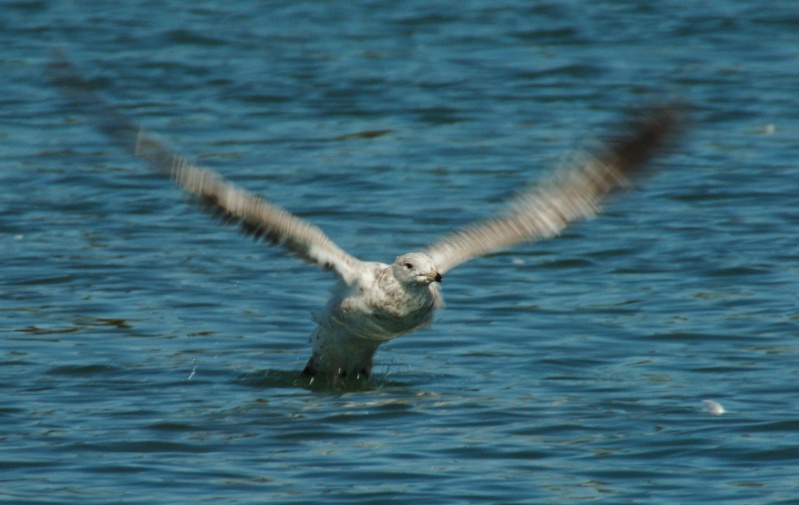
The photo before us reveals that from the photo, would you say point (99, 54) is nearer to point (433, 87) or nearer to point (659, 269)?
point (433, 87)

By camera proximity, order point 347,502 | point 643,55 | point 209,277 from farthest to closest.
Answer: point 643,55
point 209,277
point 347,502

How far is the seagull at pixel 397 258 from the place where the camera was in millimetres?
7668

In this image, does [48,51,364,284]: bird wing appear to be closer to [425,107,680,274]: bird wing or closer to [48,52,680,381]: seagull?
[48,52,680,381]: seagull

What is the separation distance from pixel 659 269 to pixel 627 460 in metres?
4.18

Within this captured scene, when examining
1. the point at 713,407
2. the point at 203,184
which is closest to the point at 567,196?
the point at 713,407

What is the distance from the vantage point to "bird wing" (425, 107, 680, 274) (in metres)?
7.80

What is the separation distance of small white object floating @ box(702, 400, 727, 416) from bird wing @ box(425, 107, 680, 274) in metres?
1.20

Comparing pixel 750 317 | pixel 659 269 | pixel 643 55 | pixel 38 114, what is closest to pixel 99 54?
pixel 38 114

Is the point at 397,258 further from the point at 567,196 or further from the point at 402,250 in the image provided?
the point at 402,250

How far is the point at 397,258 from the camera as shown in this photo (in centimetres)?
805

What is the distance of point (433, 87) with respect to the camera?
17.5m

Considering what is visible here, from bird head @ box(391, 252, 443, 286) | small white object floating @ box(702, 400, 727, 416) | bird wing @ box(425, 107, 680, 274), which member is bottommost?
small white object floating @ box(702, 400, 727, 416)

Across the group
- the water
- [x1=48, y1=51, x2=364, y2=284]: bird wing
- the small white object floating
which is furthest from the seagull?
the small white object floating

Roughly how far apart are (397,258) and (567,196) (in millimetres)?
1016
